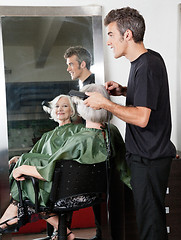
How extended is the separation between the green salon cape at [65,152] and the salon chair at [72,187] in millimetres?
37

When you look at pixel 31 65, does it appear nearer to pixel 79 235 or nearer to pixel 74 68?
pixel 74 68

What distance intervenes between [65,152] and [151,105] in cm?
60

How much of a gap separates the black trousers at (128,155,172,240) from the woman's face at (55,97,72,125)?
66cm

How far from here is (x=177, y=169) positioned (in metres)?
2.41

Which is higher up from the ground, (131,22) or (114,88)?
(131,22)

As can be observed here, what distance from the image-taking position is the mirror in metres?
2.39

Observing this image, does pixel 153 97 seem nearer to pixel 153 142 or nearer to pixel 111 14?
pixel 153 142

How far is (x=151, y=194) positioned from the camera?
6.07 ft

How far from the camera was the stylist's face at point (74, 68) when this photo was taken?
244 centimetres

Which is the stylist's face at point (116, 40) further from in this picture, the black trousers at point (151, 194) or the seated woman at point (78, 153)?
the black trousers at point (151, 194)

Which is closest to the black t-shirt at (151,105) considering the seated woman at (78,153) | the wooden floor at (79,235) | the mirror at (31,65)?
the seated woman at (78,153)

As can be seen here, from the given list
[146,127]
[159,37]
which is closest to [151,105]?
[146,127]

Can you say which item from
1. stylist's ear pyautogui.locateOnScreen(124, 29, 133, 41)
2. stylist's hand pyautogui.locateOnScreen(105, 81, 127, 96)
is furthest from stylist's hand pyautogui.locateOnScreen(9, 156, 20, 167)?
stylist's ear pyautogui.locateOnScreen(124, 29, 133, 41)

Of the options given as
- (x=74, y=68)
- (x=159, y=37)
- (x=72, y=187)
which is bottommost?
(x=72, y=187)
